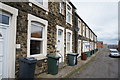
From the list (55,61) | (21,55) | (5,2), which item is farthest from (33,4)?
(55,61)

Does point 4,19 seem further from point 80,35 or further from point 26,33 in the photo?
point 80,35

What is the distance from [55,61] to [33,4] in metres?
3.44

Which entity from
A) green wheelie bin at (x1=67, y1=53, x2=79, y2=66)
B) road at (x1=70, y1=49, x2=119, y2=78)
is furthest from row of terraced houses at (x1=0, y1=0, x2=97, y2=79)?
road at (x1=70, y1=49, x2=119, y2=78)

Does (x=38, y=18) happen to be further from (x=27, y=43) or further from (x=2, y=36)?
(x=2, y=36)

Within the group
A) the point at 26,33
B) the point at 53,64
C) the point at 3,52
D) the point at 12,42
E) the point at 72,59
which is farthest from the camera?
the point at 72,59

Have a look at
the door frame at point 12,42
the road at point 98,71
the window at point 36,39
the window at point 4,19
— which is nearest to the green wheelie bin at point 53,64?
the window at point 36,39

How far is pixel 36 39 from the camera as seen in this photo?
20.9 feet

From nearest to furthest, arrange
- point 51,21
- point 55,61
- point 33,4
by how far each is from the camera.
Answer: point 33,4 → point 55,61 → point 51,21

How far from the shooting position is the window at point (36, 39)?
6129mm

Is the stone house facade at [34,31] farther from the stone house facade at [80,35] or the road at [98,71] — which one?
the stone house facade at [80,35]

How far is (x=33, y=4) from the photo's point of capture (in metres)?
5.92

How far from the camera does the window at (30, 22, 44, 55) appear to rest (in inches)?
241

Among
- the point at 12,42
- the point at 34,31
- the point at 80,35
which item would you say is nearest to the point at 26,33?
the point at 34,31

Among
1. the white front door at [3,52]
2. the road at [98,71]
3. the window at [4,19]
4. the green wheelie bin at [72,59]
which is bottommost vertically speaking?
the road at [98,71]
